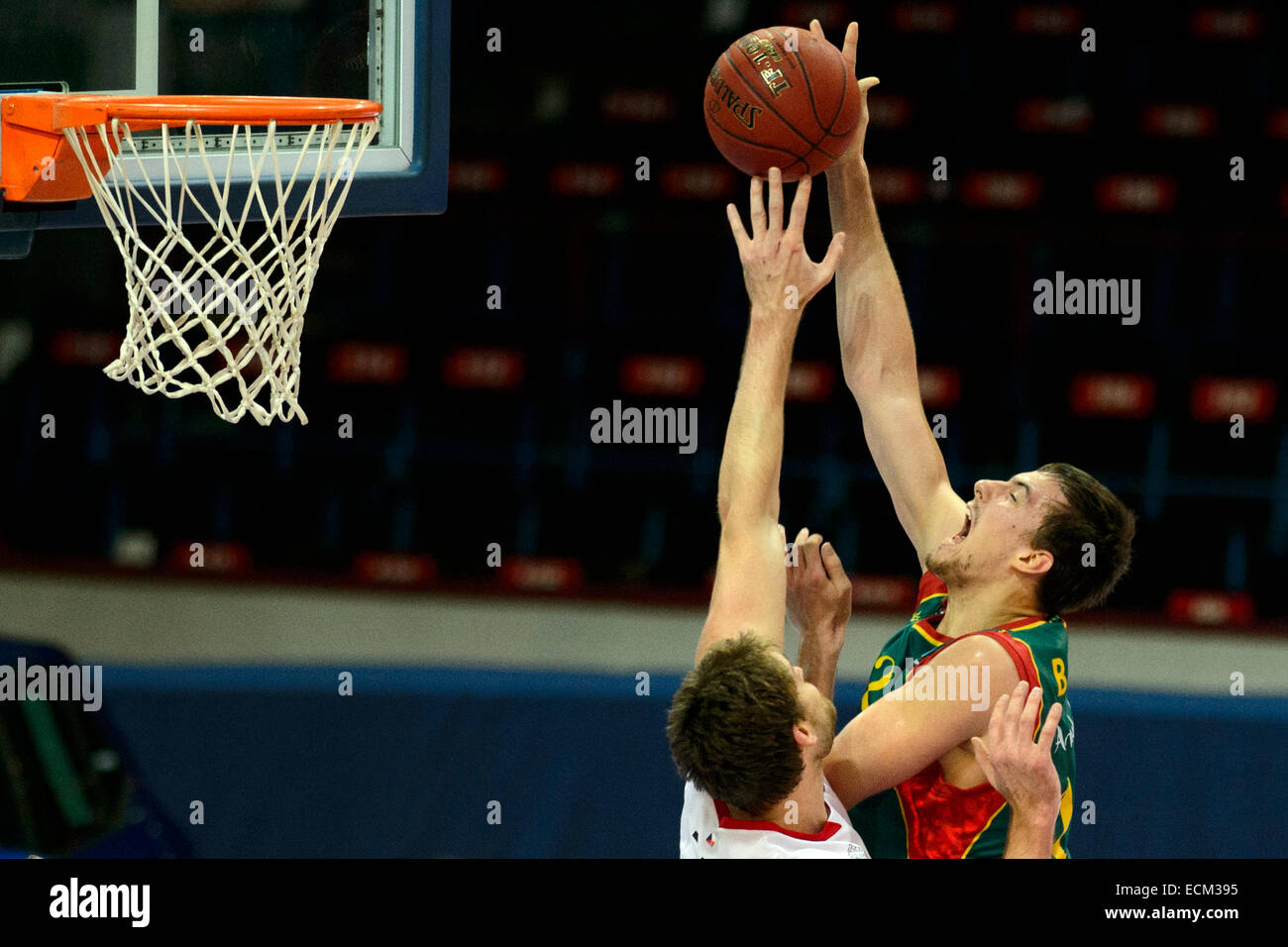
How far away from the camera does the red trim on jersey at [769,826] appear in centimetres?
252

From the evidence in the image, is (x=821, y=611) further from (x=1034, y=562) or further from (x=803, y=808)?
(x=803, y=808)

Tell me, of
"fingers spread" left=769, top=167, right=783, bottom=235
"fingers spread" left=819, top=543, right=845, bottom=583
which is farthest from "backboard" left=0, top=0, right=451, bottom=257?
"fingers spread" left=819, top=543, right=845, bottom=583

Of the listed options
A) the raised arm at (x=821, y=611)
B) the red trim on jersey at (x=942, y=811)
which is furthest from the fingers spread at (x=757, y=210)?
the red trim on jersey at (x=942, y=811)

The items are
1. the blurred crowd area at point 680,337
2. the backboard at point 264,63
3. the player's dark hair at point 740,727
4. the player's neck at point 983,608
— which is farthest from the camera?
the blurred crowd area at point 680,337

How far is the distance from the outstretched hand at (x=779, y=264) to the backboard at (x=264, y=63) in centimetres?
79

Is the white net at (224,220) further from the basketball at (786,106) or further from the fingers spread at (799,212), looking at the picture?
the fingers spread at (799,212)

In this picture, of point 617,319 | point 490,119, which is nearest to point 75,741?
point 617,319

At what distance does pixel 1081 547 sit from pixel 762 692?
0.73 metres

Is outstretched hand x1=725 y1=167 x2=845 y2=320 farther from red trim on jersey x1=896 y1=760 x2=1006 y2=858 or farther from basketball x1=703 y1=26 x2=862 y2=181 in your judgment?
red trim on jersey x1=896 y1=760 x2=1006 y2=858

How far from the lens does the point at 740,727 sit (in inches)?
96.1

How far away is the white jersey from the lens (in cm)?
251

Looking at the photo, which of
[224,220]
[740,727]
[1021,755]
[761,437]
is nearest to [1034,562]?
[1021,755]

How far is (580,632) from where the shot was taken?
20.1ft

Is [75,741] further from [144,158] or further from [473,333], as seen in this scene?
[473,333]
